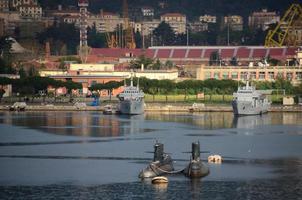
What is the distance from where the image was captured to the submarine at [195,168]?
3934 centimetres

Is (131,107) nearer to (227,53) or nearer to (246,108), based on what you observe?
(246,108)

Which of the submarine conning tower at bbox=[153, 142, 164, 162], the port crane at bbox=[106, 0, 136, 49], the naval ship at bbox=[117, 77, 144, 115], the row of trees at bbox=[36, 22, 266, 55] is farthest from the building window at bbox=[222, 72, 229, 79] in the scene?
the submarine conning tower at bbox=[153, 142, 164, 162]

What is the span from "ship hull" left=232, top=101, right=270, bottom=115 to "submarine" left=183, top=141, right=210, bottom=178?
77.4ft

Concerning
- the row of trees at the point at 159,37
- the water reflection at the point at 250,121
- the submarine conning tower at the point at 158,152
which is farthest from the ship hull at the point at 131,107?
the row of trees at the point at 159,37

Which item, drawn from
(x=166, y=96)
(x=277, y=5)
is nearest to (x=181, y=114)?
(x=166, y=96)

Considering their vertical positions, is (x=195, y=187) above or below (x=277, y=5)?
below

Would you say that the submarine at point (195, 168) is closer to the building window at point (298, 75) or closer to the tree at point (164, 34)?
the building window at point (298, 75)

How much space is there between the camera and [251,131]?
5431 centimetres

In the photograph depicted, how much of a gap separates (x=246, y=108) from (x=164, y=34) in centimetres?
4856

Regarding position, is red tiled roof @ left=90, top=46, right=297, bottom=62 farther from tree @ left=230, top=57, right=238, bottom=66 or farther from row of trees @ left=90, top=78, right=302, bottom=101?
row of trees @ left=90, top=78, right=302, bottom=101

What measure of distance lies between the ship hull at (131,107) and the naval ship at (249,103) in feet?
12.4

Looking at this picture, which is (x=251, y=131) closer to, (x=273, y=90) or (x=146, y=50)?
(x=273, y=90)

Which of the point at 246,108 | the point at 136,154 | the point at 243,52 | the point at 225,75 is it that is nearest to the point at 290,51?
the point at 243,52

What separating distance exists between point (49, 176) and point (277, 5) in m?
92.4
